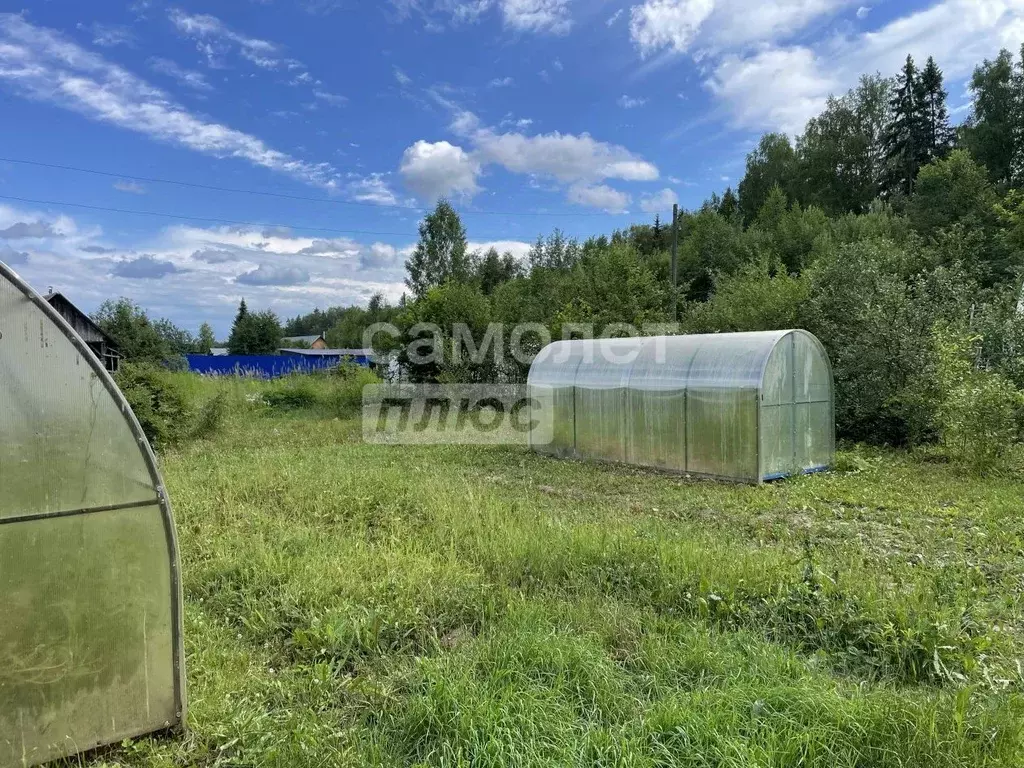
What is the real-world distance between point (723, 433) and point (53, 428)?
29.7ft

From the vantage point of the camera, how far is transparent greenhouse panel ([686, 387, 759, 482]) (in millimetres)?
9531

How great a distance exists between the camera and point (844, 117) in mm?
40062

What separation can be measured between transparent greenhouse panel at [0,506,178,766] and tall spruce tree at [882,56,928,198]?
43908mm

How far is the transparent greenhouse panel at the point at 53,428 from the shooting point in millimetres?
2559

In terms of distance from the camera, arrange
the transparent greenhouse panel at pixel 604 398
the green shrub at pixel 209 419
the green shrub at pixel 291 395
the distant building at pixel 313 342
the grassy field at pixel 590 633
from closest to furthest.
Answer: the grassy field at pixel 590 633, the transparent greenhouse panel at pixel 604 398, the green shrub at pixel 209 419, the green shrub at pixel 291 395, the distant building at pixel 313 342

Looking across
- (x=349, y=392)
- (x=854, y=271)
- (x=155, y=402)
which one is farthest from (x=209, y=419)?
(x=854, y=271)

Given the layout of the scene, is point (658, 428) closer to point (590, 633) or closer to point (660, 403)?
point (660, 403)

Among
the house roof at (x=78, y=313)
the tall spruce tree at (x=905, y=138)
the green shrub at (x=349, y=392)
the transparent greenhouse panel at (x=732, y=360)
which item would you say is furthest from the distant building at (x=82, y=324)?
the tall spruce tree at (x=905, y=138)

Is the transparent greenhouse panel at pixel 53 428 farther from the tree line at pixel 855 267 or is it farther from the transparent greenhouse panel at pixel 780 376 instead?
the tree line at pixel 855 267

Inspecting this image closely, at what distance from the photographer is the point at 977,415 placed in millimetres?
9195

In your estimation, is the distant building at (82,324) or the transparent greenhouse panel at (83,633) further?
the distant building at (82,324)

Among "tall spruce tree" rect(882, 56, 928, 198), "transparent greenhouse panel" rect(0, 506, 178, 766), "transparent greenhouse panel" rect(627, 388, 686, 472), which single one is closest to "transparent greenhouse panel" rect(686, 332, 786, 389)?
"transparent greenhouse panel" rect(627, 388, 686, 472)

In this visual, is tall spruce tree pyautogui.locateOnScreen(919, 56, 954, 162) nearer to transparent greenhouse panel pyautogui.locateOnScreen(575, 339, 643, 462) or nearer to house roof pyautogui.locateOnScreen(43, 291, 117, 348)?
transparent greenhouse panel pyautogui.locateOnScreen(575, 339, 643, 462)

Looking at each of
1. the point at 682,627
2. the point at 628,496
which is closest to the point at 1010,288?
the point at 628,496
